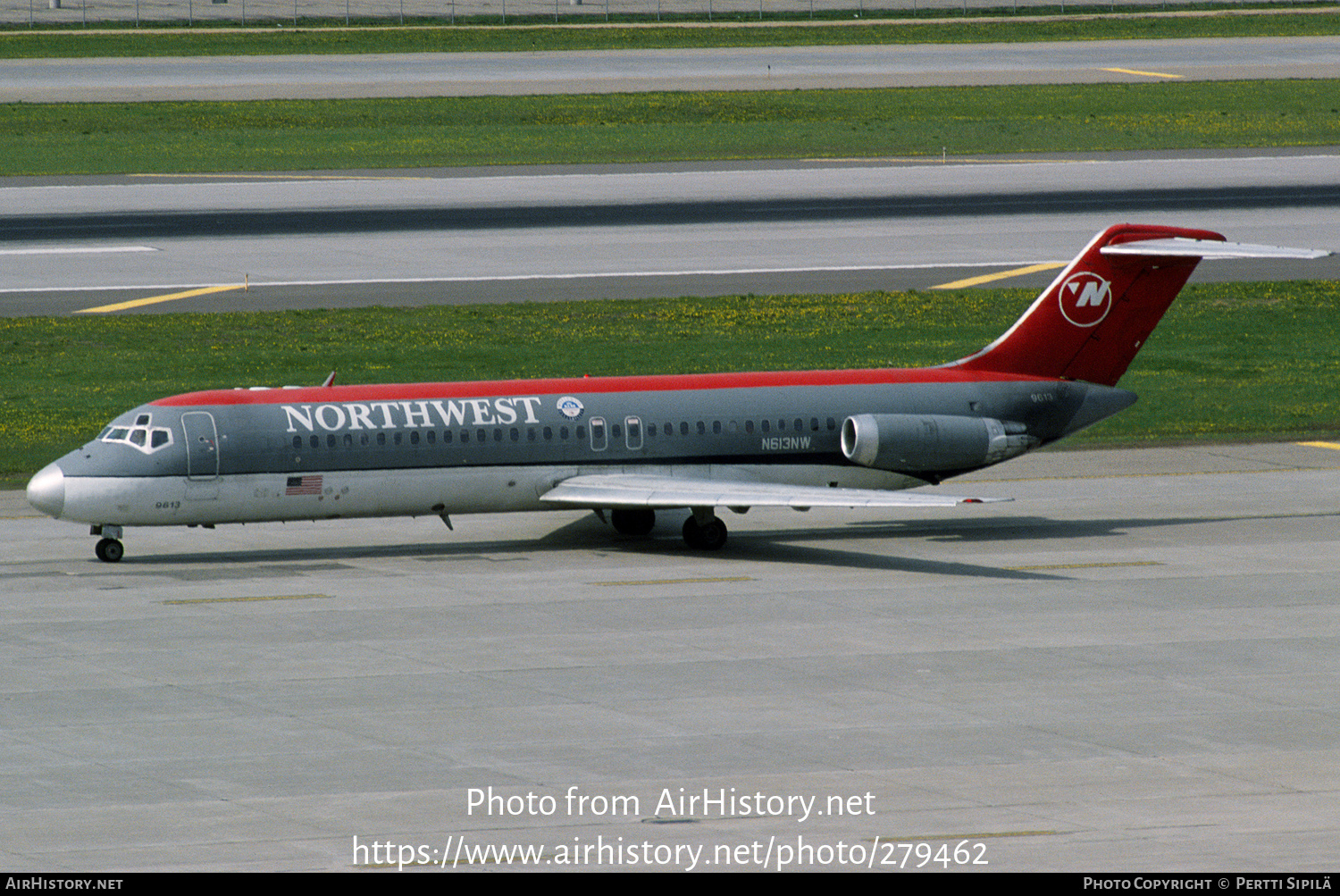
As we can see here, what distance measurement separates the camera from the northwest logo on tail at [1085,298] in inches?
1654

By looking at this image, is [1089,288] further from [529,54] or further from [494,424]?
[529,54]

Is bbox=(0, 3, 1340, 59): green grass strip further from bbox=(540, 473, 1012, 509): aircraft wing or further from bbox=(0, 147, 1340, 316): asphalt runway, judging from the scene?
bbox=(540, 473, 1012, 509): aircraft wing

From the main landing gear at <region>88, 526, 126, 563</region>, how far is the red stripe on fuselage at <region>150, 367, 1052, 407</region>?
8.61 ft

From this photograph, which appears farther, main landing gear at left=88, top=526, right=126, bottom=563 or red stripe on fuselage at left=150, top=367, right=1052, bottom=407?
red stripe on fuselage at left=150, top=367, right=1052, bottom=407

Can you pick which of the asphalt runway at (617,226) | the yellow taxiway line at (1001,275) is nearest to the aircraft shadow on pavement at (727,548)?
the asphalt runway at (617,226)

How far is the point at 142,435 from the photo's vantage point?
37.0m

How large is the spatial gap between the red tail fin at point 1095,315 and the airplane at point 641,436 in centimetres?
4

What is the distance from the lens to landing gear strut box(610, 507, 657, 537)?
40469 millimetres

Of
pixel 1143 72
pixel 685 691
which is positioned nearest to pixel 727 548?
pixel 685 691

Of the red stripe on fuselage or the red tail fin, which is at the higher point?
the red tail fin

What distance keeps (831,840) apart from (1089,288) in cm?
A: 2345

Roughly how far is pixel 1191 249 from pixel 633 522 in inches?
521

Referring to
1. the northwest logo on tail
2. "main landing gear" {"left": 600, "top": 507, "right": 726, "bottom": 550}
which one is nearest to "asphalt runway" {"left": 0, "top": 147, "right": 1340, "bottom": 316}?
the northwest logo on tail

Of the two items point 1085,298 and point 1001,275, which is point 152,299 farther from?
point 1085,298
